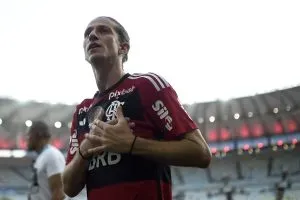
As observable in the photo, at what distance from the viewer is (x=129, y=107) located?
1873mm

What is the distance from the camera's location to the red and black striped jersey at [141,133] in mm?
1747

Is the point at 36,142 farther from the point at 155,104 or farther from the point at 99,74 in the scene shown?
the point at 155,104

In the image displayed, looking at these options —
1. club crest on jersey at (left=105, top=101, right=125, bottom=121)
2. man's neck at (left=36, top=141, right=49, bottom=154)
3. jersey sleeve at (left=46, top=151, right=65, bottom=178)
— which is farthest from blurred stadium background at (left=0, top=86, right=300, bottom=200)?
club crest on jersey at (left=105, top=101, right=125, bottom=121)

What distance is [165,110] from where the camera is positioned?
1.80m

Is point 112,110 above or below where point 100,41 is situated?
below

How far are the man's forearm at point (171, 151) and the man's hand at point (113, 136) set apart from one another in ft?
0.14

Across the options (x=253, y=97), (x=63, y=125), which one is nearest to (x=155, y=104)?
(x=253, y=97)

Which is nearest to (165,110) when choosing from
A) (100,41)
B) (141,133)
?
(141,133)

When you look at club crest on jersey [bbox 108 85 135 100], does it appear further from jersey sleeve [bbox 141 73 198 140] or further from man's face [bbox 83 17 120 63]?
man's face [bbox 83 17 120 63]

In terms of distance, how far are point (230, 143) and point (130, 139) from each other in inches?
1171

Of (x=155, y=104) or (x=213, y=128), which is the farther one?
(x=213, y=128)

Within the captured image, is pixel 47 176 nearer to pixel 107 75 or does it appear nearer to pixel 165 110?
pixel 107 75

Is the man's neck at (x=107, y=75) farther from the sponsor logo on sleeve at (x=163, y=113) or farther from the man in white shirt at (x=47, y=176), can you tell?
the man in white shirt at (x=47, y=176)

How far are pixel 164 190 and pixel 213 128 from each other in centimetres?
2981
